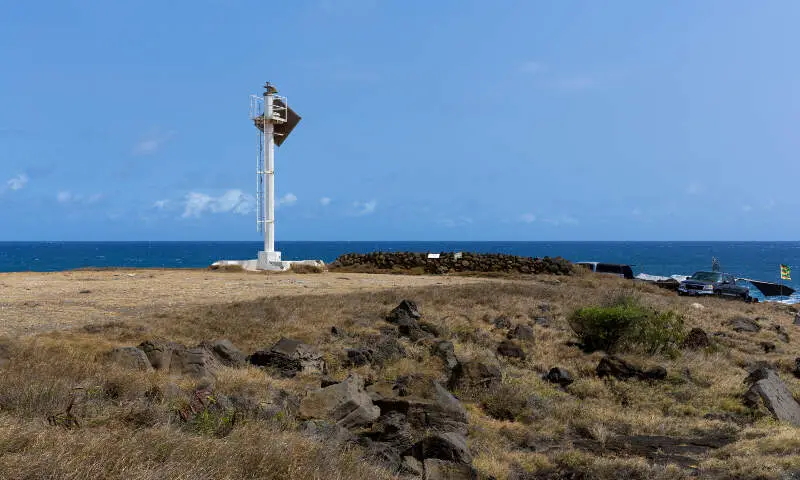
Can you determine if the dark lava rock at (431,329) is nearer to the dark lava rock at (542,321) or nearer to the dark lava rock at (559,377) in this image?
the dark lava rock at (559,377)

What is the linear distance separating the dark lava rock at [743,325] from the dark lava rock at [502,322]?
8.09 m

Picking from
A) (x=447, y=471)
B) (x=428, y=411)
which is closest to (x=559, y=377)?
(x=428, y=411)

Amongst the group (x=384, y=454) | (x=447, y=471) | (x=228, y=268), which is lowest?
(x=447, y=471)

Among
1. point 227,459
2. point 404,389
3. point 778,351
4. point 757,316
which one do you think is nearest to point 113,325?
point 404,389

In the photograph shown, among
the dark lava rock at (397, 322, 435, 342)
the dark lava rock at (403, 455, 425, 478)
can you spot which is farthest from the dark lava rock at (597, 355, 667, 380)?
the dark lava rock at (403, 455, 425, 478)

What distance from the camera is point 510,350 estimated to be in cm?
1560

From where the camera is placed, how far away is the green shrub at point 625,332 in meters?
16.8

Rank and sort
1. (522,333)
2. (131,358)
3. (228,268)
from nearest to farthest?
(131,358) → (522,333) → (228,268)

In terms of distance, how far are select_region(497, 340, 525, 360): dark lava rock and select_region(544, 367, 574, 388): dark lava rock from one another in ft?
4.27

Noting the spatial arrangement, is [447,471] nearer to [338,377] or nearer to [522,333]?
[338,377]

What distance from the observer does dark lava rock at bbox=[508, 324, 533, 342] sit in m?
16.9

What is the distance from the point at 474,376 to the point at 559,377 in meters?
2.51

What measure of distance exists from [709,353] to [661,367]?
3.52 metres

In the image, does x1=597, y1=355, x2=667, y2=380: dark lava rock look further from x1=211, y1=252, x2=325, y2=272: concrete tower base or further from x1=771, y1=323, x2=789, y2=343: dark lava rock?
x1=211, y1=252, x2=325, y2=272: concrete tower base
